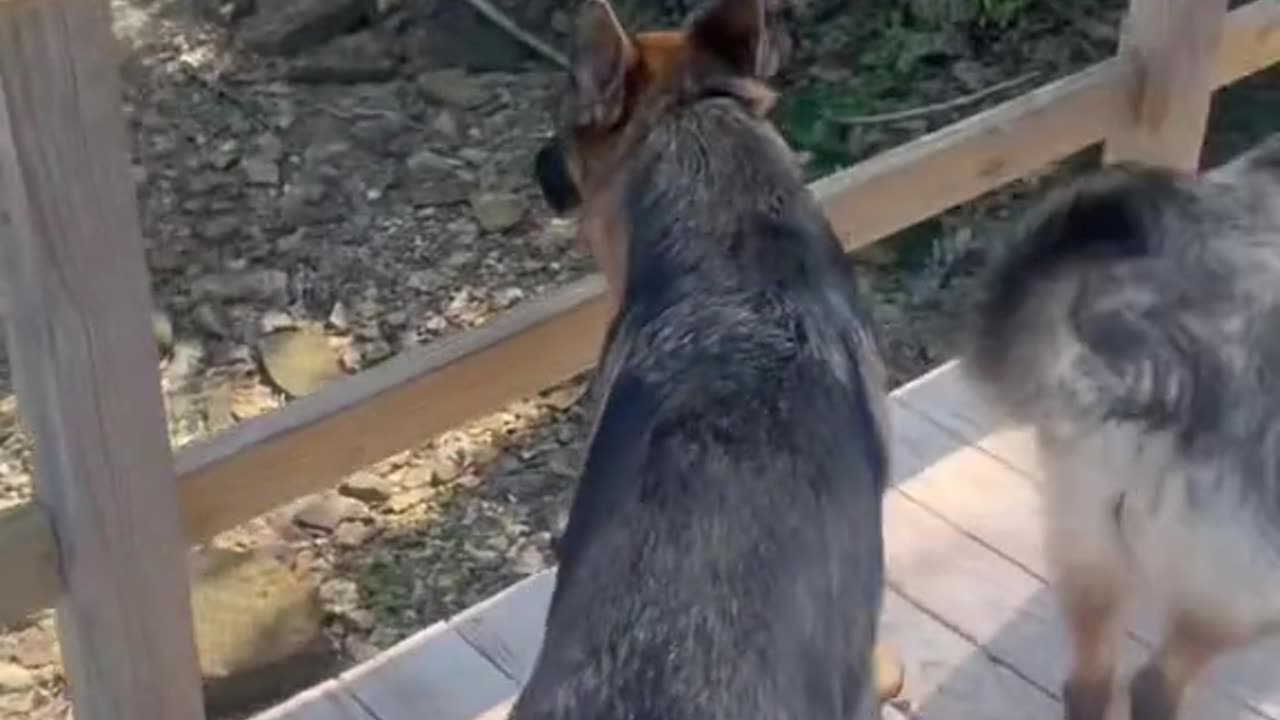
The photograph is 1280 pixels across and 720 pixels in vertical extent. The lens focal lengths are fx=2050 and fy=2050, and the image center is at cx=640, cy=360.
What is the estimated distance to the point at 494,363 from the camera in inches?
116

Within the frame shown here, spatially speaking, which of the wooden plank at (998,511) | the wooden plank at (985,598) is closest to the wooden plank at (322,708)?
the wooden plank at (985,598)

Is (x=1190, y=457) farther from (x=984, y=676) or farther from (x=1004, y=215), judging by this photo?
(x=1004, y=215)

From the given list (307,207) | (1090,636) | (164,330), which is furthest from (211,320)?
(1090,636)

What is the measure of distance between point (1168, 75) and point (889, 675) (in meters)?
1.25

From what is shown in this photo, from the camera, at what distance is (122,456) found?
2.52 meters

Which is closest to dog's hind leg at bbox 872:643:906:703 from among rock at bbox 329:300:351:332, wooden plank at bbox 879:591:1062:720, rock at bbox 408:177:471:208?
wooden plank at bbox 879:591:1062:720

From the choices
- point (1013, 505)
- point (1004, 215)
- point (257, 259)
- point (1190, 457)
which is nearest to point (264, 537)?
point (257, 259)

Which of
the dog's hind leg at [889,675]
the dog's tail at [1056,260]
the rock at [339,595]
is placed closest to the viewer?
the dog's tail at [1056,260]

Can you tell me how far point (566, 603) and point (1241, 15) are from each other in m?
2.14

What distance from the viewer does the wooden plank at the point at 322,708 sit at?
3025 mm

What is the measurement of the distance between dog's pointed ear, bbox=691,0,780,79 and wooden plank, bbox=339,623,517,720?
1001mm

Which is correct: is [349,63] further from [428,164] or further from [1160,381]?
[1160,381]

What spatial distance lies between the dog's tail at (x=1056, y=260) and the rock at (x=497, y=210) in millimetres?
3008

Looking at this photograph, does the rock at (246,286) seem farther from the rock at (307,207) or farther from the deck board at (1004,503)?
the deck board at (1004,503)
